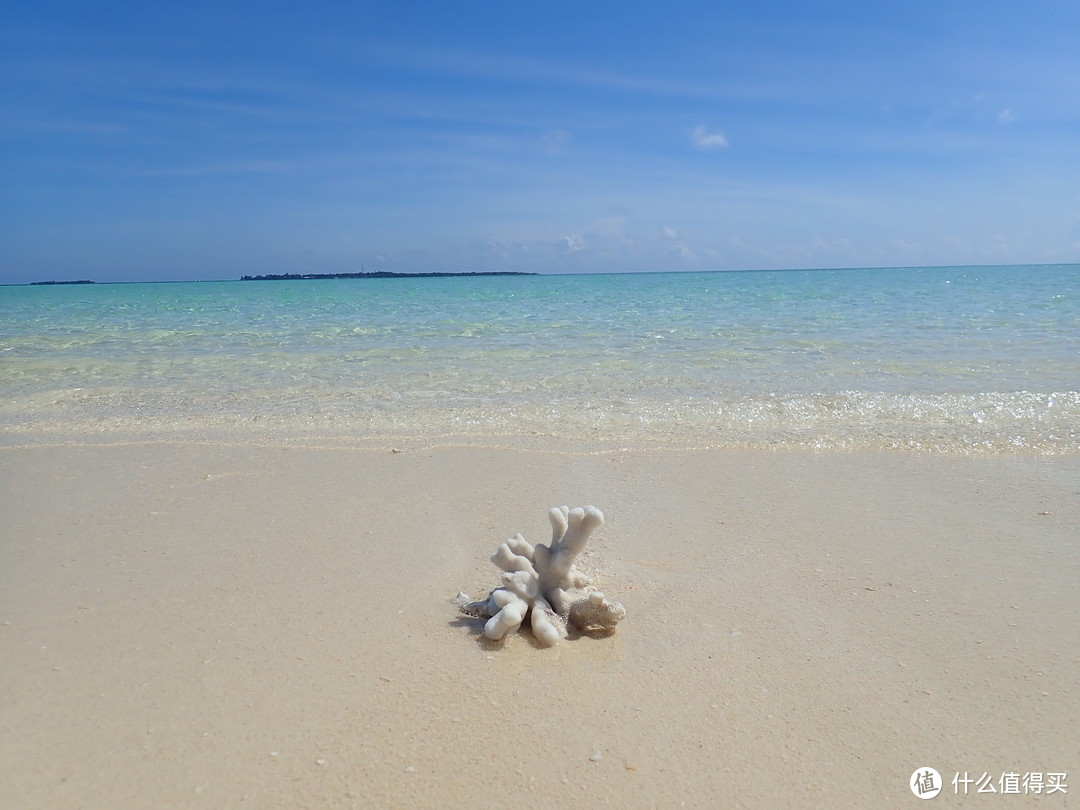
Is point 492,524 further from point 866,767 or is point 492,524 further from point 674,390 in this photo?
point 674,390

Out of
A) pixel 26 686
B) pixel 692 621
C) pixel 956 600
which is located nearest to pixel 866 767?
pixel 692 621

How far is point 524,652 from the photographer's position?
229 centimetres

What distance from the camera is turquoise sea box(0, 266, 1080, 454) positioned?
5.60 meters

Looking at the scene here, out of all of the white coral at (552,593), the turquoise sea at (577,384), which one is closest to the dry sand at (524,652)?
the white coral at (552,593)

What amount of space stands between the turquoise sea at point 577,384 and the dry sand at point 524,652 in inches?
64.6

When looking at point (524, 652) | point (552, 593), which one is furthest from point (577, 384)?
point (524, 652)

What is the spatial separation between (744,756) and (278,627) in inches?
61.8

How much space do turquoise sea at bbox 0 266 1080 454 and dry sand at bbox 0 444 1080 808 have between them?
1640 mm

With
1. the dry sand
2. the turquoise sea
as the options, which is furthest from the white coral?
the turquoise sea

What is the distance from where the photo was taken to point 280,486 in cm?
412

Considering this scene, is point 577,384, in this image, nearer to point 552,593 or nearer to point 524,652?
point 552,593

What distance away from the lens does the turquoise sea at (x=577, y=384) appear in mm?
5598

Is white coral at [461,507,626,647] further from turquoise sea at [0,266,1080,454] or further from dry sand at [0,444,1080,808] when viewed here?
turquoise sea at [0,266,1080,454]

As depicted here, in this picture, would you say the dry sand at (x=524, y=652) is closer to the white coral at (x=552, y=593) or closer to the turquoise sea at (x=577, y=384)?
the white coral at (x=552, y=593)
